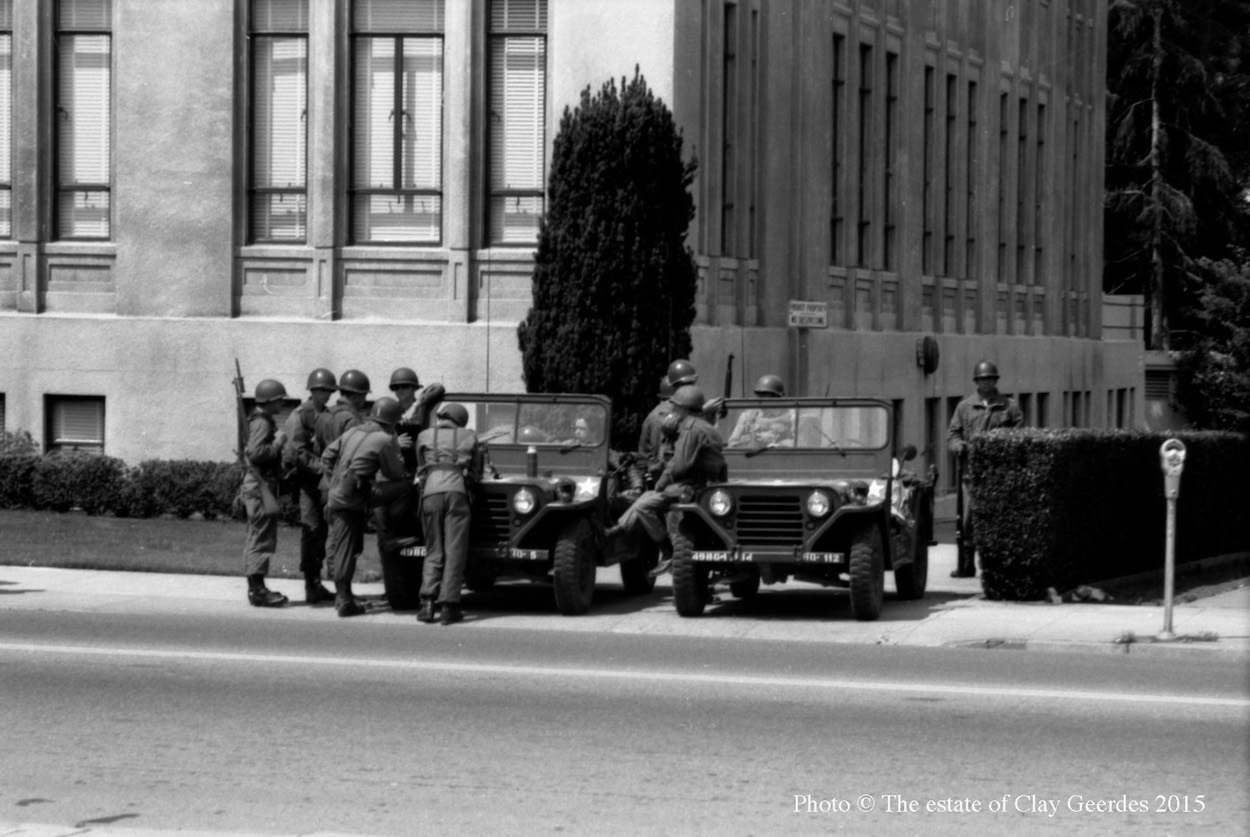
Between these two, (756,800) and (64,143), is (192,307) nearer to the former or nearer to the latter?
(64,143)

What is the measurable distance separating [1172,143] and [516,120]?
3665 cm

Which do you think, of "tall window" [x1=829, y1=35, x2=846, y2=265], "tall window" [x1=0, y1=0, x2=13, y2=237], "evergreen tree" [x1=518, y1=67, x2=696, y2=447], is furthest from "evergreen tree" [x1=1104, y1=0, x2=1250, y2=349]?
"tall window" [x1=0, y1=0, x2=13, y2=237]

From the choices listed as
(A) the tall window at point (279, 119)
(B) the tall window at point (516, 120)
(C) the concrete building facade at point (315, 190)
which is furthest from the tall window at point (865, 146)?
(A) the tall window at point (279, 119)

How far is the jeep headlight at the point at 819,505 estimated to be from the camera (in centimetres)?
1681

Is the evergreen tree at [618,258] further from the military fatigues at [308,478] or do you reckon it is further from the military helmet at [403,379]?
the military fatigues at [308,478]

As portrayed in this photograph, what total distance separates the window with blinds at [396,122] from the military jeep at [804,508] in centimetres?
966

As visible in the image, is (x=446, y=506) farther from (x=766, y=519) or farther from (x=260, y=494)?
(x=766, y=519)

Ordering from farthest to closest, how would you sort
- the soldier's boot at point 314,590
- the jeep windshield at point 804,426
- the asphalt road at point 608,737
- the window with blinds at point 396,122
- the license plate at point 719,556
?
the window with blinds at point 396,122 < the soldier's boot at point 314,590 < the jeep windshield at point 804,426 < the license plate at point 719,556 < the asphalt road at point 608,737

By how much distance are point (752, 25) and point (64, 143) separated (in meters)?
9.41

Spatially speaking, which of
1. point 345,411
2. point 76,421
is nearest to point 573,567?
point 345,411

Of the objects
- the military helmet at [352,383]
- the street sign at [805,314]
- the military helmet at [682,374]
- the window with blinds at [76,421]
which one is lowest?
A: the window with blinds at [76,421]

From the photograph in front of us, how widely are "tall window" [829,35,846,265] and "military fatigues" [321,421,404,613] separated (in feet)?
53.7

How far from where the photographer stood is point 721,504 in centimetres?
1705

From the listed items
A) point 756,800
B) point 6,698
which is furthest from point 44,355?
point 756,800
